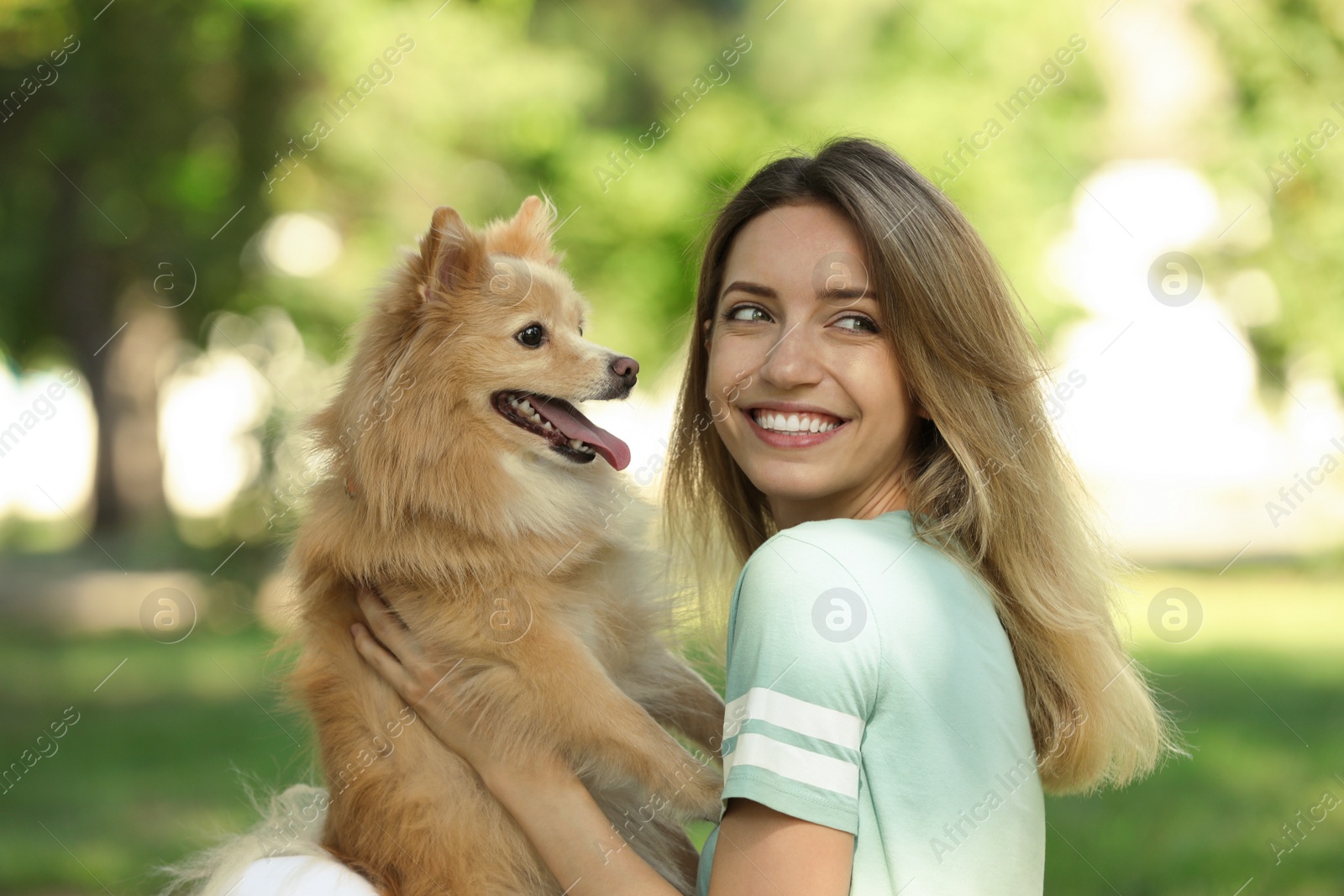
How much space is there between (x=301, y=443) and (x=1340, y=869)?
208 inches

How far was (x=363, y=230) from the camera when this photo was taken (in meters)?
10.4

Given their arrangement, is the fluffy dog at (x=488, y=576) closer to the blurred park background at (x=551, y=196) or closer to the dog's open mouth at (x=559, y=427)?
the dog's open mouth at (x=559, y=427)

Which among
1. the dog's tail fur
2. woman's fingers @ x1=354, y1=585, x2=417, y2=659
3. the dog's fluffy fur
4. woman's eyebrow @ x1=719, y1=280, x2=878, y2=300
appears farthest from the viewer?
woman's fingers @ x1=354, y1=585, x2=417, y2=659

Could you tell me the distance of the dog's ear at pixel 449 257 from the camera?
283 centimetres

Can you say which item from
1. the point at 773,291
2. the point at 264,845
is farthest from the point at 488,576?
the point at 773,291

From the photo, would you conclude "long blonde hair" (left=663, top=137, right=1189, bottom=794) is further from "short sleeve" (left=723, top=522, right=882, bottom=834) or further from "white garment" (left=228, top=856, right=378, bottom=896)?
"white garment" (left=228, top=856, right=378, bottom=896)

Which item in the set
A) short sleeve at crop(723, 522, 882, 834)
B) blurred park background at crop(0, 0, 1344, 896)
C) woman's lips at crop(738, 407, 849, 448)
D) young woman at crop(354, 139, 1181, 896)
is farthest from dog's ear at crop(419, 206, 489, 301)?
blurred park background at crop(0, 0, 1344, 896)

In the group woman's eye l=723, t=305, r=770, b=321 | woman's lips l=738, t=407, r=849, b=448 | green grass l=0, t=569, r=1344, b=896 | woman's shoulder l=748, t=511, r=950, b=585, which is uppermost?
woman's eye l=723, t=305, r=770, b=321

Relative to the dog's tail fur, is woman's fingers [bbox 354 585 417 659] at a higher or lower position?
higher

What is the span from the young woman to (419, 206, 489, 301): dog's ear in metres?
0.70

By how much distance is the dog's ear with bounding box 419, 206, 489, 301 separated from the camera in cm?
283

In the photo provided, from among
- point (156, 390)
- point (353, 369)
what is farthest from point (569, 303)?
point (156, 390)

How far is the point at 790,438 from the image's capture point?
2.15 metres

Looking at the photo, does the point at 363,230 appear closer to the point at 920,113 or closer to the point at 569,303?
the point at 920,113
